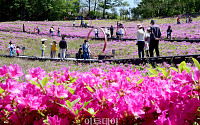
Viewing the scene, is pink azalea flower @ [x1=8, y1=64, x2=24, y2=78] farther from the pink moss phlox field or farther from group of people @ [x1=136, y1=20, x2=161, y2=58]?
group of people @ [x1=136, y1=20, x2=161, y2=58]

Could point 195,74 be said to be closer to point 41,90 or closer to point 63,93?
point 63,93

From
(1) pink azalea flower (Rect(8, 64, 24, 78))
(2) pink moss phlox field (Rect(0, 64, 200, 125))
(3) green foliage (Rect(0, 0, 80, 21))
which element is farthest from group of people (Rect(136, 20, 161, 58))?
(3) green foliage (Rect(0, 0, 80, 21))

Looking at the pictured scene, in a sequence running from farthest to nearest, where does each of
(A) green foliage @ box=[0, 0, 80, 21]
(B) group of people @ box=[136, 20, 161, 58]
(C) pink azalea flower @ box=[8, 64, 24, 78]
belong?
(A) green foliage @ box=[0, 0, 80, 21] < (B) group of people @ box=[136, 20, 161, 58] < (C) pink azalea flower @ box=[8, 64, 24, 78]

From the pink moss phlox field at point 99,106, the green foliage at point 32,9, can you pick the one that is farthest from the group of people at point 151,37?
the green foliage at point 32,9

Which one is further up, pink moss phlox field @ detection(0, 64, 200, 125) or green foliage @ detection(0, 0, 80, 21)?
green foliage @ detection(0, 0, 80, 21)

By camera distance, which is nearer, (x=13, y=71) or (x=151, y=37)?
(x=13, y=71)

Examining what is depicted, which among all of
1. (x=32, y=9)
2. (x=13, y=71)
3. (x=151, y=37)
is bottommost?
(x=13, y=71)

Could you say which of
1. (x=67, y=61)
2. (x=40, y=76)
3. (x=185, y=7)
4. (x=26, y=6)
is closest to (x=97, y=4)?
(x=26, y=6)

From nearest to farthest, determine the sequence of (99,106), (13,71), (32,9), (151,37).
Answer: (99,106) < (13,71) < (151,37) < (32,9)

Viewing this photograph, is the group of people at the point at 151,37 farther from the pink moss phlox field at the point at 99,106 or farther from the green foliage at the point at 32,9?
the green foliage at the point at 32,9

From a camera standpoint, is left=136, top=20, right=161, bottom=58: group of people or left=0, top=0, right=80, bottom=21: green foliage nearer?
left=136, top=20, right=161, bottom=58: group of people

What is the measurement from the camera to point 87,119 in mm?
1428

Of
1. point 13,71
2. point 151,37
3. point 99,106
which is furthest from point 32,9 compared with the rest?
point 99,106

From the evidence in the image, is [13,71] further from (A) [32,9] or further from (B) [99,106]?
(A) [32,9]
